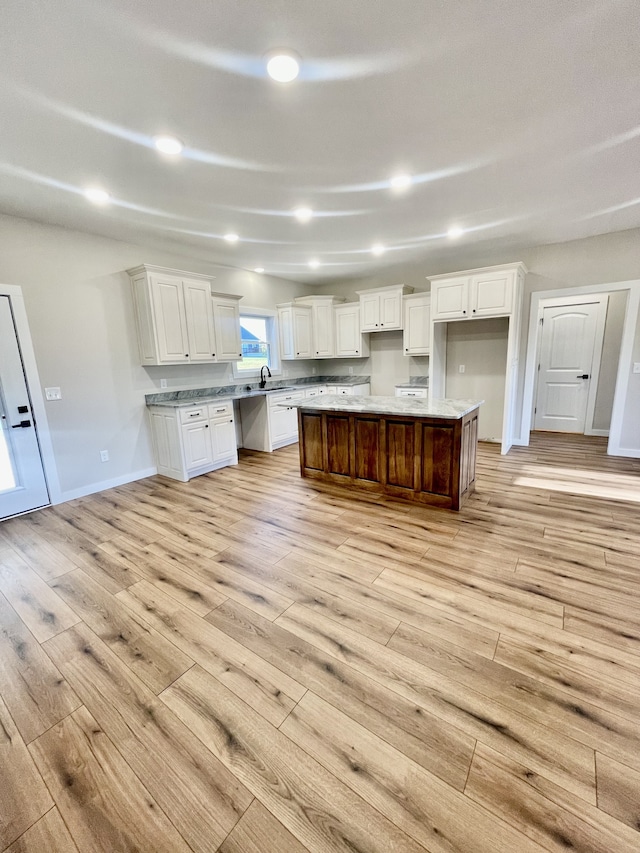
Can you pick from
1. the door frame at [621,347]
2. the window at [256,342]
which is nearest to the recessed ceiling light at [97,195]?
the window at [256,342]

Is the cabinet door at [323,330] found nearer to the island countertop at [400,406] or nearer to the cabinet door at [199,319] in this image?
the cabinet door at [199,319]

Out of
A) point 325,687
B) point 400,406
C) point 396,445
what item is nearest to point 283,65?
point 400,406

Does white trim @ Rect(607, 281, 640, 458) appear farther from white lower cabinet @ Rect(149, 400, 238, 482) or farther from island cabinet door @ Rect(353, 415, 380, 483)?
white lower cabinet @ Rect(149, 400, 238, 482)

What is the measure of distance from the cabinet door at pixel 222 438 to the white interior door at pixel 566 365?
5389 millimetres

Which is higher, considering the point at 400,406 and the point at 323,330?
the point at 323,330

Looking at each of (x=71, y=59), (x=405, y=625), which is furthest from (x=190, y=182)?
(x=405, y=625)

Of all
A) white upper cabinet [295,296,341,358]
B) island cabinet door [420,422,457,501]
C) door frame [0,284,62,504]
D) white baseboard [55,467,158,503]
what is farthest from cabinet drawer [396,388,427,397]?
door frame [0,284,62,504]

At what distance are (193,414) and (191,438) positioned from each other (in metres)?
0.30

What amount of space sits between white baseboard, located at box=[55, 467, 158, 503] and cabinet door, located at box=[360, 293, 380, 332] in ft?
13.2

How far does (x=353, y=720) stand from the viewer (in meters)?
1.39

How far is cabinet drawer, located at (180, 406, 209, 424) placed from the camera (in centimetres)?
413

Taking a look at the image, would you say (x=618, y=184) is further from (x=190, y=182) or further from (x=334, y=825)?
(x=334, y=825)

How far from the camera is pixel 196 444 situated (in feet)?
14.1

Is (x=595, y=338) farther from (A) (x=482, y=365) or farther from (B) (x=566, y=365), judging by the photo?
(A) (x=482, y=365)
